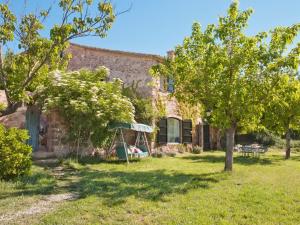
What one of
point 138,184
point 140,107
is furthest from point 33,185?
point 140,107

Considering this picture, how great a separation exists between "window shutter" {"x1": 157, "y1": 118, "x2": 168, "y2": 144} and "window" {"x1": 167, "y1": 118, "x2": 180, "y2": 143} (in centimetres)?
37

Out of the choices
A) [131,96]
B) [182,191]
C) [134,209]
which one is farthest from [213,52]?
[131,96]

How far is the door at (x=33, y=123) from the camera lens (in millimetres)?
15836

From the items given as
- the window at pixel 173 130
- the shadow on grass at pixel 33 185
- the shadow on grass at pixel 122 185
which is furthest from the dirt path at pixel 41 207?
the window at pixel 173 130

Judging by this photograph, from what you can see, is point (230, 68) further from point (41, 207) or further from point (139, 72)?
point (139, 72)

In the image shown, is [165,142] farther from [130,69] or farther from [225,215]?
[225,215]

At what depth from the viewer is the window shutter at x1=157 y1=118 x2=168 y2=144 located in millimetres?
19100

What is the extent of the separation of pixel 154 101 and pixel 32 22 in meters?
11.5

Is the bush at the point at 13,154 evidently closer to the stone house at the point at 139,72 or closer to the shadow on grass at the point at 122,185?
the shadow on grass at the point at 122,185

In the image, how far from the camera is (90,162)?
1352 centimetres

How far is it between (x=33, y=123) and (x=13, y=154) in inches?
322

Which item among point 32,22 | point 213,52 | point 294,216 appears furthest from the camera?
point 213,52

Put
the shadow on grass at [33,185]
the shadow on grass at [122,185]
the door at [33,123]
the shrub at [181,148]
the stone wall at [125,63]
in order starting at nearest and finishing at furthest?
the shadow on grass at [33,185], the shadow on grass at [122,185], the door at [33,123], the stone wall at [125,63], the shrub at [181,148]

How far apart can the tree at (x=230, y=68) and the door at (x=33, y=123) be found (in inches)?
293
